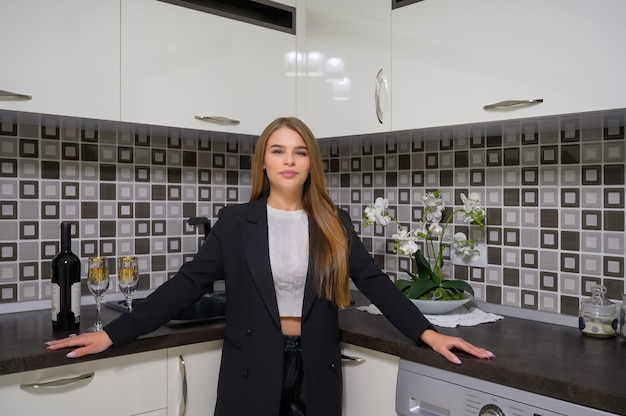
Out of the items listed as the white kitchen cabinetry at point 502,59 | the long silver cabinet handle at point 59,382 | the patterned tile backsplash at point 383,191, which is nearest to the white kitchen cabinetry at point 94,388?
the long silver cabinet handle at point 59,382

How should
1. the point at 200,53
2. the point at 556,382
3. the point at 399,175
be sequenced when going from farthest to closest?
the point at 399,175, the point at 200,53, the point at 556,382

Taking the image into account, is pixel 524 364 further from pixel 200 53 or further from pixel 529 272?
pixel 200 53

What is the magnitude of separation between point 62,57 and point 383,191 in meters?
1.33

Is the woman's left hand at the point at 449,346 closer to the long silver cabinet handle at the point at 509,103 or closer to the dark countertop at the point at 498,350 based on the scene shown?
the dark countertop at the point at 498,350

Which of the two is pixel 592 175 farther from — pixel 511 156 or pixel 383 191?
pixel 383 191

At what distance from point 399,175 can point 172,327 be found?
1128mm

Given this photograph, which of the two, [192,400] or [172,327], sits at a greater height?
[172,327]

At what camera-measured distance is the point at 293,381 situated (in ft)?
5.21

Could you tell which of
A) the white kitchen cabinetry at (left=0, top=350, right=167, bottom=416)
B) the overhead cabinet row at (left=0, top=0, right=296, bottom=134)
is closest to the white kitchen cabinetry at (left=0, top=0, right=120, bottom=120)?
the overhead cabinet row at (left=0, top=0, right=296, bottom=134)

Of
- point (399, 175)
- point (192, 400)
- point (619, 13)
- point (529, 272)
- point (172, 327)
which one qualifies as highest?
point (619, 13)

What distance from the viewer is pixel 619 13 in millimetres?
1356

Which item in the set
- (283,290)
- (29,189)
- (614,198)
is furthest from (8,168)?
(614,198)

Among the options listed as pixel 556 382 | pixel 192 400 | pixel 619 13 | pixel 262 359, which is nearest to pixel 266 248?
pixel 262 359

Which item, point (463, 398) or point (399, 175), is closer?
point (463, 398)
